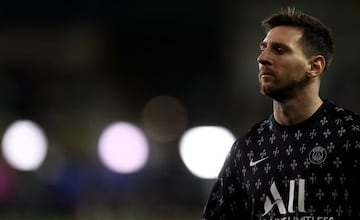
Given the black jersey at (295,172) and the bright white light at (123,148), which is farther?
the bright white light at (123,148)

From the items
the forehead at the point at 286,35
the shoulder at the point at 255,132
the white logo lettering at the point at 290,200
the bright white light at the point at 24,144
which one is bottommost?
the white logo lettering at the point at 290,200

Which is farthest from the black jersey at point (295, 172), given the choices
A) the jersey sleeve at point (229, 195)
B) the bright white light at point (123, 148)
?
the bright white light at point (123, 148)

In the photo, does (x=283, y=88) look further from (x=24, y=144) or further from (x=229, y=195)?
(x=24, y=144)

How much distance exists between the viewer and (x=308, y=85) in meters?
5.69

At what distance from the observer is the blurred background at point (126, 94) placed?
23422 millimetres

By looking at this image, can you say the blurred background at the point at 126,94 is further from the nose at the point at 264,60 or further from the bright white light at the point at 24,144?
the nose at the point at 264,60

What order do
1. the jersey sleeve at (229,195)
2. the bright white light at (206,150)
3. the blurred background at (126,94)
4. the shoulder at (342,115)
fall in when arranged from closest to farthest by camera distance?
the shoulder at (342,115) → the jersey sleeve at (229,195) → the bright white light at (206,150) → the blurred background at (126,94)

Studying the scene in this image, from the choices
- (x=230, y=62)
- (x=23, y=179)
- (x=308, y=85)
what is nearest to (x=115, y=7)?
(x=230, y=62)

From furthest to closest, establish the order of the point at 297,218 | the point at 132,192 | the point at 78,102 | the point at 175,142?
the point at 78,102
the point at 175,142
the point at 132,192
the point at 297,218

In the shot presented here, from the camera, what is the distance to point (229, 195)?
5.82 meters

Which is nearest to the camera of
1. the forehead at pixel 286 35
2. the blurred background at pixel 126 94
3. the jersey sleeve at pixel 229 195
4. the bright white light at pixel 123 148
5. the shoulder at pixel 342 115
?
the shoulder at pixel 342 115

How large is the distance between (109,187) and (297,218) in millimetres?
19421

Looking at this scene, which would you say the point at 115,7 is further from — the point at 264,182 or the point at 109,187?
the point at 264,182

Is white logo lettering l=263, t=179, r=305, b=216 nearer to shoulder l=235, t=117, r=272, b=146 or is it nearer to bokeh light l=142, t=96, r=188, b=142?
shoulder l=235, t=117, r=272, b=146
